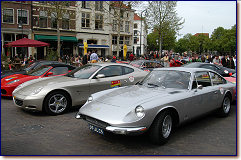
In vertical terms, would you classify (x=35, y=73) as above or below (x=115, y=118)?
above

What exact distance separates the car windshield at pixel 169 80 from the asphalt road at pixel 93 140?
109 centimetres

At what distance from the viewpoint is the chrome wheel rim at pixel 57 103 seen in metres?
6.17

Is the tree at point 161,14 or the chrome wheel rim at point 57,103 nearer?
the chrome wheel rim at point 57,103

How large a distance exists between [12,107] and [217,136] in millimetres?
6109

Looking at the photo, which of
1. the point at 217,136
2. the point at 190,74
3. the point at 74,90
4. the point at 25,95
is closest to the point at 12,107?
the point at 25,95

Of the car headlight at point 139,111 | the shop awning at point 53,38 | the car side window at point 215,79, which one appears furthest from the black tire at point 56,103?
the shop awning at point 53,38

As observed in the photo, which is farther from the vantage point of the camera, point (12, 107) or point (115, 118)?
point (12, 107)

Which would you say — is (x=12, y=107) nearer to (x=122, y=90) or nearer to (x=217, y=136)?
(x=122, y=90)

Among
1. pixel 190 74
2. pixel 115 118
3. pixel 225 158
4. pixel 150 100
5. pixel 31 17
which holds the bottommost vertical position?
pixel 225 158

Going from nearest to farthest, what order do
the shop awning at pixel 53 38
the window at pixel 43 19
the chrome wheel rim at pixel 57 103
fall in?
1. the chrome wheel rim at pixel 57 103
2. the shop awning at pixel 53 38
3. the window at pixel 43 19

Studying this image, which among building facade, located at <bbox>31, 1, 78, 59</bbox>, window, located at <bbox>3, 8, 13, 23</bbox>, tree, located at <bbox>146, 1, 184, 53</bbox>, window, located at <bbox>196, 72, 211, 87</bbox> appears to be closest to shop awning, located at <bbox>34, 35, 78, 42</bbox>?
building facade, located at <bbox>31, 1, 78, 59</bbox>

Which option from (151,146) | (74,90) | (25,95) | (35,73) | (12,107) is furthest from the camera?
(35,73)

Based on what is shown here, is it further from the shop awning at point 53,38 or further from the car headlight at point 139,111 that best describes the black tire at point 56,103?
the shop awning at point 53,38

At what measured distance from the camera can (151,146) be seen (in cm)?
421
